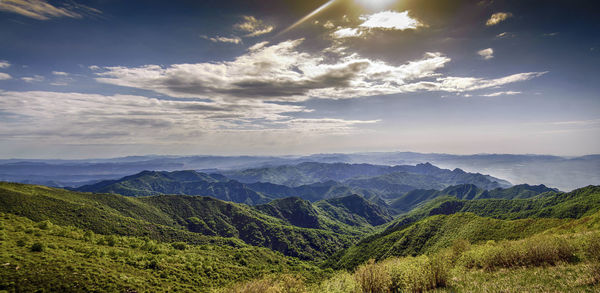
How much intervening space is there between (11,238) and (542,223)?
523 feet

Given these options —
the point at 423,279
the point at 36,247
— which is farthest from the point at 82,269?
the point at 423,279

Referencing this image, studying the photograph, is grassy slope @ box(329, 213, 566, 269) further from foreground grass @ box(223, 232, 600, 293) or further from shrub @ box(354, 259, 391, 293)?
shrub @ box(354, 259, 391, 293)

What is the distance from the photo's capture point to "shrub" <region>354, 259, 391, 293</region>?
2241cm

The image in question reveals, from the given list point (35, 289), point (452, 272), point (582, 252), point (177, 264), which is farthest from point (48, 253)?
point (582, 252)

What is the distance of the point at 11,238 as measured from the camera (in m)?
39.1

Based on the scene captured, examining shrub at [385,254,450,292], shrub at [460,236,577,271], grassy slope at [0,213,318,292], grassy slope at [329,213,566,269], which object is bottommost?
grassy slope at [329,213,566,269]

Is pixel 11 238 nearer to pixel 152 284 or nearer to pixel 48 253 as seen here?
pixel 48 253

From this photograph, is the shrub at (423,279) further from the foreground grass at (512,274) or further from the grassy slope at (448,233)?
the grassy slope at (448,233)

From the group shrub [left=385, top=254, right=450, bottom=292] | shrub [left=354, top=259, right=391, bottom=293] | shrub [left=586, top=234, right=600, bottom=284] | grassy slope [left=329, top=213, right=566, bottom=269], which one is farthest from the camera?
grassy slope [left=329, top=213, right=566, bottom=269]

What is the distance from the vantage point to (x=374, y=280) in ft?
75.6

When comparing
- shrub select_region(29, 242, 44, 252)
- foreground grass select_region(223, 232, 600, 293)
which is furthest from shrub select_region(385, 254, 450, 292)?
shrub select_region(29, 242, 44, 252)

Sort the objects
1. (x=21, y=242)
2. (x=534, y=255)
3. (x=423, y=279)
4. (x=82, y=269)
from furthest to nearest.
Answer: (x=21, y=242) < (x=82, y=269) < (x=534, y=255) < (x=423, y=279)

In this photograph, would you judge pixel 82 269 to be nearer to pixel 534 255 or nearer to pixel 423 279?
pixel 423 279

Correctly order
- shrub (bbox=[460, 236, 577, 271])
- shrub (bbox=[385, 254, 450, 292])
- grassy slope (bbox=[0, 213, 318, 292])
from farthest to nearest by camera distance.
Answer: grassy slope (bbox=[0, 213, 318, 292]), shrub (bbox=[385, 254, 450, 292]), shrub (bbox=[460, 236, 577, 271])
